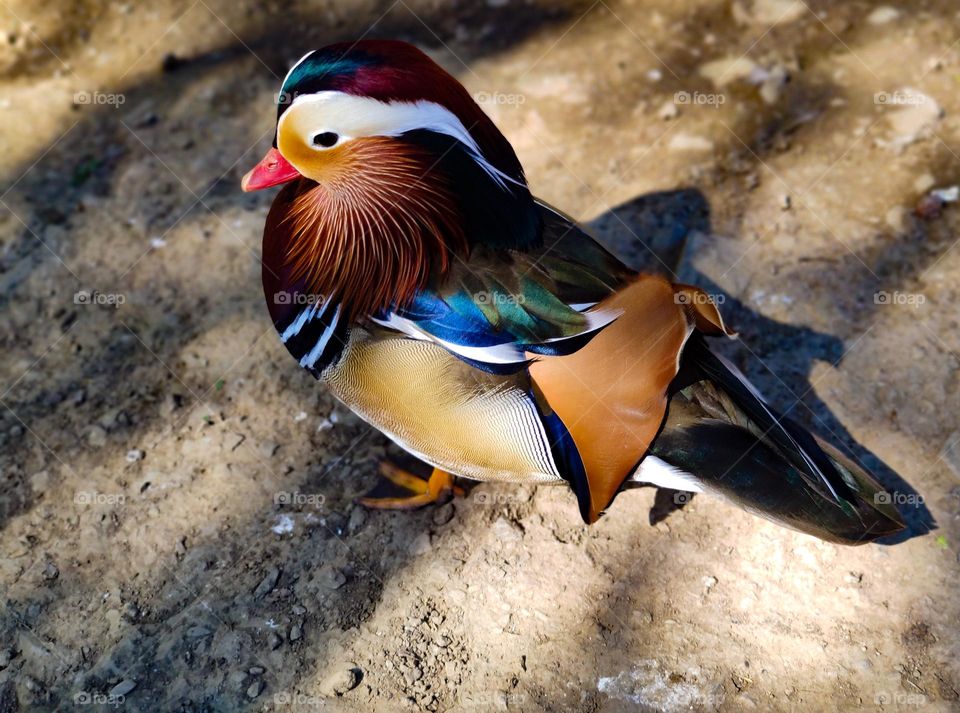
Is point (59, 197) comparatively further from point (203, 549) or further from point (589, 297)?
point (589, 297)

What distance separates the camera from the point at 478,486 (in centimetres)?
287

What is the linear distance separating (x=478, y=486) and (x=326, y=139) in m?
1.23

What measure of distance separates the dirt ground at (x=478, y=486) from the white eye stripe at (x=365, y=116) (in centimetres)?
116

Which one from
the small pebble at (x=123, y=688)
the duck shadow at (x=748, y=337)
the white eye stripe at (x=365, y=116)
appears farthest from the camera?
the duck shadow at (x=748, y=337)

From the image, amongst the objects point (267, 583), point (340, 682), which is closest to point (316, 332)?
point (267, 583)

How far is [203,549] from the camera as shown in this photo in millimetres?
2707

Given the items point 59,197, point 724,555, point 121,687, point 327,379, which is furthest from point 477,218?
point 59,197

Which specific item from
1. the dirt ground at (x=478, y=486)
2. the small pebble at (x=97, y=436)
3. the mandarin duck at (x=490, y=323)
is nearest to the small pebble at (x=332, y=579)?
the dirt ground at (x=478, y=486)

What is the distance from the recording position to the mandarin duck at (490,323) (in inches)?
86.0

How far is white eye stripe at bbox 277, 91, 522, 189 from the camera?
6.93ft

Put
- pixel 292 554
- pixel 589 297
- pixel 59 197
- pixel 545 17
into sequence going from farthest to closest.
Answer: pixel 545 17 → pixel 59 197 → pixel 292 554 → pixel 589 297

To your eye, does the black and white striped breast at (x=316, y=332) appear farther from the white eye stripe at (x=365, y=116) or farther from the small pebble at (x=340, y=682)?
the small pebble at (x=340, y=682)

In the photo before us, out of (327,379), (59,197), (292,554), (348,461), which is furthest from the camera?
(59,197)

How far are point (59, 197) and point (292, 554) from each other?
205 centimetres
